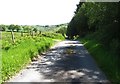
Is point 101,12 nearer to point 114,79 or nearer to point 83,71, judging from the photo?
point 83,71

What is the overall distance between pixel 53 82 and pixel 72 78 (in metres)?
1.27

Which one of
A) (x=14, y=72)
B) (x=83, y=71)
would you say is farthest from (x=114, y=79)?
(x=14, y=72)

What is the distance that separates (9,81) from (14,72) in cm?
176

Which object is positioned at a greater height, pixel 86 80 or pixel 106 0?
pixel 106 0

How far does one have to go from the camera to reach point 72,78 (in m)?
12.8

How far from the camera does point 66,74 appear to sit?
13992 mm

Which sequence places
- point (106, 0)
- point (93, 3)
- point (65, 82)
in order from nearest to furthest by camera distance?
point (65, 82) → point (106, 0) → point (93, 3)

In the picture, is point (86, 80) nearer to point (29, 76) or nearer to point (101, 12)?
point (29, 76)

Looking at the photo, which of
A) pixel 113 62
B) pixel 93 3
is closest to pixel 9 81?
pixel 113 62

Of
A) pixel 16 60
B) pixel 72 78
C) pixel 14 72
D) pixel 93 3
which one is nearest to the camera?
pixel 72 78

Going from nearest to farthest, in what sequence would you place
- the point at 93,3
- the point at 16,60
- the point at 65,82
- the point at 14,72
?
the point at 65,82 → the point at 14,72 → the point at 16,60 → the point at 93,3

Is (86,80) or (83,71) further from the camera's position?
(83,71)

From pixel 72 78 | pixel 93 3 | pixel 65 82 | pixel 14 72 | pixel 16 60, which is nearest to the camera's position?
pixel 65 82

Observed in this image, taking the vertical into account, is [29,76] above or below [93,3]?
below
